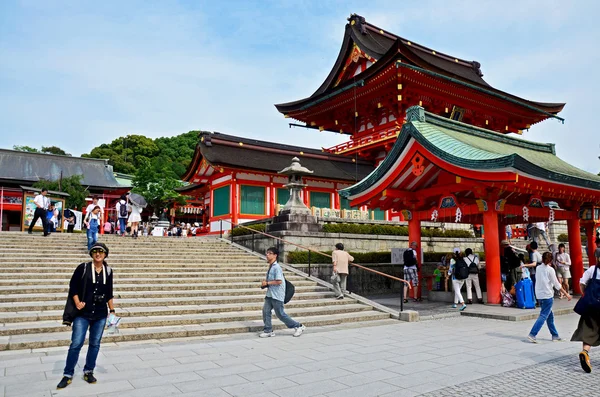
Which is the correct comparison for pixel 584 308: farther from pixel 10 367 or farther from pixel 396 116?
pixel 396 116

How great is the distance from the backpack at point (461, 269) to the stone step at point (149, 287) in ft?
12.7

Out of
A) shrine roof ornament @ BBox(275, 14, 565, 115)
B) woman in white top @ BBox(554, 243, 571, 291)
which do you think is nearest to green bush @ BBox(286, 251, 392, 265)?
woman in white top @ BBox(554, 243, 571, 291)

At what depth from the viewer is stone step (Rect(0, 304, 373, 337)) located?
765 centimetres

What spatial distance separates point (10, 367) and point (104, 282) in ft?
6.48

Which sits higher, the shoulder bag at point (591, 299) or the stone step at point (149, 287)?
the shoulder bag at point (591, 299)

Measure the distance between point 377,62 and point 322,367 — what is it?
18826mm

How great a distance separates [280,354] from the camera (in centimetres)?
698

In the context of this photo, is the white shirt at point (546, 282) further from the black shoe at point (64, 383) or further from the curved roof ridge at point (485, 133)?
the black shoe at point (64, 383)

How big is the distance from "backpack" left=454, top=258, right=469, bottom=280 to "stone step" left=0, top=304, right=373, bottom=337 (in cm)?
255

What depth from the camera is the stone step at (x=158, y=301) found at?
8.75 m

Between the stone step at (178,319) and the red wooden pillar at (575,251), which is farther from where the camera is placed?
the red wooden pillar at (575,251)

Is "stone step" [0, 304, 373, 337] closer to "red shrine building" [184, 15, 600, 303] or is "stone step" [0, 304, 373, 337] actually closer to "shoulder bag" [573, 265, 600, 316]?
"red shrine building" [184, 15, 600, 303]

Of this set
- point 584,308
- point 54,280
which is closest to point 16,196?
point 54,280

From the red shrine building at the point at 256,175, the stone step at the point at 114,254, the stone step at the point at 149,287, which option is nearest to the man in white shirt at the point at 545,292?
the stone step at the point at 149,287
